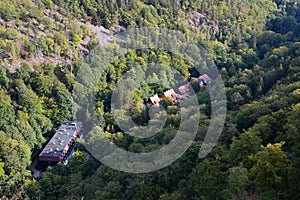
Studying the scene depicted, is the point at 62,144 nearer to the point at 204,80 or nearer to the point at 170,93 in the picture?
the point at 170,93

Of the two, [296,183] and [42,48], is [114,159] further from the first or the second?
[42,48]

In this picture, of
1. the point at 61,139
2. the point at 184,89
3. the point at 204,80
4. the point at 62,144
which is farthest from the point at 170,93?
the point at 62,144

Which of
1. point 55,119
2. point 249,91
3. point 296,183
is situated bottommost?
point 55,119

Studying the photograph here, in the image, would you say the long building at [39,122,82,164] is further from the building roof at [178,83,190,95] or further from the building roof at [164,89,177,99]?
the building roof at [178,83,190,95]

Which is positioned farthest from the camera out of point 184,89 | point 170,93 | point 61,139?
point 184,89

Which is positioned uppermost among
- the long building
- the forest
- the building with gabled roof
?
the forest

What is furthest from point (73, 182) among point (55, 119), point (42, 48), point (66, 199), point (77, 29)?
point (77, 29)

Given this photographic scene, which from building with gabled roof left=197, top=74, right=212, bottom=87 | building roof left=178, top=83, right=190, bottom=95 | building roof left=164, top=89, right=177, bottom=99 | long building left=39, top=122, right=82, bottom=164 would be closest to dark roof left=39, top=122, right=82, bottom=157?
long building left=39, top=122, right=82, bottom=164
